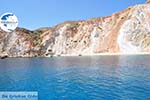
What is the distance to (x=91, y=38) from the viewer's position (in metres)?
175

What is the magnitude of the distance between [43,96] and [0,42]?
163845 millimetres

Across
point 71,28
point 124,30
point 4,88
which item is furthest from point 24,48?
point 4,88

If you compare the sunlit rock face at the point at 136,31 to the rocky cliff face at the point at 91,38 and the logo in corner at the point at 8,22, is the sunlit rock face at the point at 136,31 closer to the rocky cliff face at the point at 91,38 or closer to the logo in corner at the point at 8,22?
the rocky cliff face at the point at 91,38

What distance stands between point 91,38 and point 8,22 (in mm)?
157352

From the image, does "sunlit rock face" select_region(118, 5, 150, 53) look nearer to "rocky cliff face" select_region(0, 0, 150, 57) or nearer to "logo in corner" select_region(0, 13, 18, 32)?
"rocky cliff face" select_region(0, 0, 150, 57)

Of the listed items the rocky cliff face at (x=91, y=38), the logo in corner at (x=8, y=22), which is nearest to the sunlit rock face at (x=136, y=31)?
the rocky cliff face at (x=91, y=38)

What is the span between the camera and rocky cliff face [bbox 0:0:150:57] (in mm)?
152250

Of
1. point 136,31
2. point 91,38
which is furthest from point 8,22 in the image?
point 91,38

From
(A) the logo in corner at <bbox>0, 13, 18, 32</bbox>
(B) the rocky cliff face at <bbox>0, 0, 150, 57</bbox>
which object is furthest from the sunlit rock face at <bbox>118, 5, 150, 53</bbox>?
(A) the logo in corner at <bbox>0, 13, 18, 32</bbox>

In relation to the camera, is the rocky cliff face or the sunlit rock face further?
the rocky cliff face

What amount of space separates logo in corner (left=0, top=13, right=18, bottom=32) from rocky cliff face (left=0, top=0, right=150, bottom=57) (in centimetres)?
13217

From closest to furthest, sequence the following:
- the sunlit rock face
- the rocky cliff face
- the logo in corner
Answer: the logo in corner
the sunlit rock face
the rocky cliff face

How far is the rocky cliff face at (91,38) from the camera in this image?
152 metres

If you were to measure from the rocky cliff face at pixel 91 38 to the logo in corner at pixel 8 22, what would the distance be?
13217 cm
